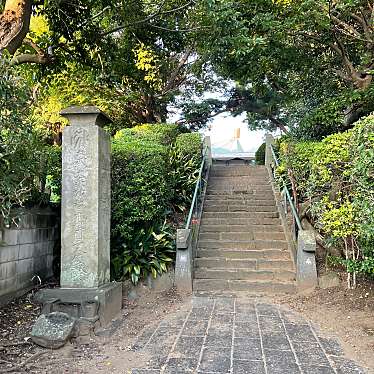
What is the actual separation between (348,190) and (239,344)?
3102 millimetres

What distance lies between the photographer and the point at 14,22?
507 centimetres

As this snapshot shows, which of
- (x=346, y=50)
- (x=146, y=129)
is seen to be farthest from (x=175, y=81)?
(x=346, y=50)

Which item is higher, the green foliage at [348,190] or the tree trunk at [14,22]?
the tree trunk at [14,22]

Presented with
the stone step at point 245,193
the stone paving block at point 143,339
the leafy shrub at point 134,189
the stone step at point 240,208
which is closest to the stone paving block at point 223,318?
the stone paving block at point 143,339

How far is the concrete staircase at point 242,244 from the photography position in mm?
6484

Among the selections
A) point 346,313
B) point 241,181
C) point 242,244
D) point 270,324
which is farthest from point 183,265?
point 241,181

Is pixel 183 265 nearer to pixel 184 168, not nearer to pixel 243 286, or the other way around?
pixel 243 286

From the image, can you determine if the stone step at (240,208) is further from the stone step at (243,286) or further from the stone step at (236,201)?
the stone step at (243,286)

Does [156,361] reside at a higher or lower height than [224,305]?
lower

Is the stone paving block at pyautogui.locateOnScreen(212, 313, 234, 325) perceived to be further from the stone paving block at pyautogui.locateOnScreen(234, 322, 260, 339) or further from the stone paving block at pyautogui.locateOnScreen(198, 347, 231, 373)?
the stone paving block at pyautogui.locateOnScreen(198, 347, 231, 373)

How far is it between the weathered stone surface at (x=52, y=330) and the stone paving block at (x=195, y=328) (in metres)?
1.36

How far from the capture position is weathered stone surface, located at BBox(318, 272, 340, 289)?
6082 millimetres

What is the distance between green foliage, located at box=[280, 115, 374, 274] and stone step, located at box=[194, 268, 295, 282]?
1.04 metres

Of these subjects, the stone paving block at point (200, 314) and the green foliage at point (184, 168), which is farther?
the green foliage at point (184, 168)
